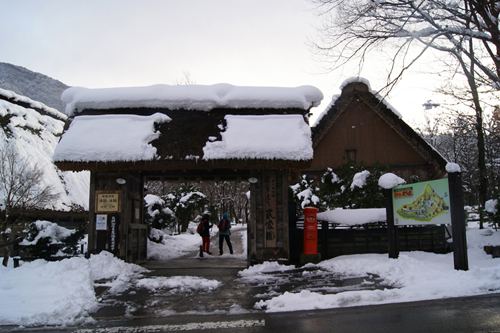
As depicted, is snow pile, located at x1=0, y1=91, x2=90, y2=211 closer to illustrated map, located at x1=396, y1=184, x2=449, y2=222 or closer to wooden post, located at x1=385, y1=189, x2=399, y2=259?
wooden post, located at x1=385, y1=189, x2=399, y2=259

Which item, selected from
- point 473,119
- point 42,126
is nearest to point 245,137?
point 473,119

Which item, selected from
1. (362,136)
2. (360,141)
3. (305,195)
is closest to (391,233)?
(305,195)

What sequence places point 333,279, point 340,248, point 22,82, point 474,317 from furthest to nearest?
point 22,82, point 340,248, point 333,279, point 474,317

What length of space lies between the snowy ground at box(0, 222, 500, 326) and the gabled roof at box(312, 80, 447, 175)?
10635mm

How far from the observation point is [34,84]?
6338cm

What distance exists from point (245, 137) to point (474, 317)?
701 centimetres

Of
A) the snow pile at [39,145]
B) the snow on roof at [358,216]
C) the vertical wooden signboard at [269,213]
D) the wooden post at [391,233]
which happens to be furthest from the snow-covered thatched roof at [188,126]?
the snow pile at [39,145]

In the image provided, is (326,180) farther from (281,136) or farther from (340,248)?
(281,136)

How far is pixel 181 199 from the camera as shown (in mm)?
28250

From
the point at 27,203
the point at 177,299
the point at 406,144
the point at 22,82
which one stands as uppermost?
the point at 22,82

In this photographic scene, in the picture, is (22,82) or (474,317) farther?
(22,82)

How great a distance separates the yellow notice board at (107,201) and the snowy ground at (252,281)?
1.35 meters

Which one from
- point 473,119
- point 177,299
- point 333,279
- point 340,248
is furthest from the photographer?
point 473,119

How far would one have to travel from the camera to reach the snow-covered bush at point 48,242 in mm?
10781
